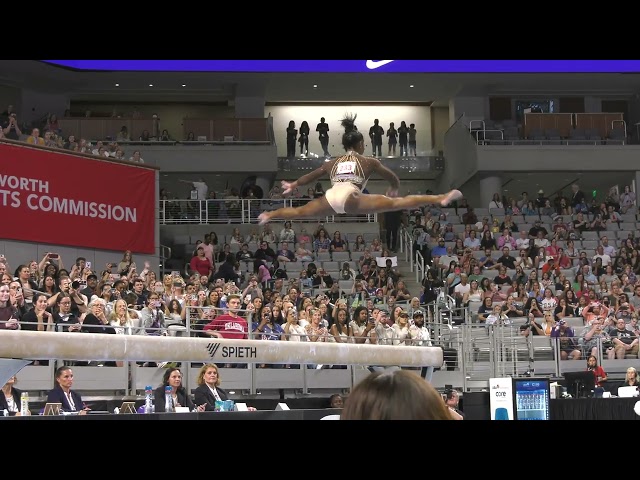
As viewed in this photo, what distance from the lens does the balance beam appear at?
6895mm

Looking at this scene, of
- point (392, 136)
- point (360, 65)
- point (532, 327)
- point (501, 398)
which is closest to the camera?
point (501, 398)

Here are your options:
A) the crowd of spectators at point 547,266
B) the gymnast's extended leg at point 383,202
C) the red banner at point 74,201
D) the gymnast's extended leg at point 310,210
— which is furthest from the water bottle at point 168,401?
the red banner at point 74,201

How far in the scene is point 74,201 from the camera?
17.9 meters

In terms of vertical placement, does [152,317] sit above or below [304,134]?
below

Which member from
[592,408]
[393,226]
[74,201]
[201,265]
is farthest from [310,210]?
[393,226]

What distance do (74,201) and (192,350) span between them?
10.2m

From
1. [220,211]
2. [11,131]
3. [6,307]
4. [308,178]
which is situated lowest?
[6,307]

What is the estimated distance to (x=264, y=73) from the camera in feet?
84.2

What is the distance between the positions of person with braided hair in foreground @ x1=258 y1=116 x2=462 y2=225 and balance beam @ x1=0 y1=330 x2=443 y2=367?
128 centimetres

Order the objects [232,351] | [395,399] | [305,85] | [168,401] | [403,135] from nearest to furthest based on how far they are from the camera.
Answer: [395,399] < [232,351] < [168,401] < [305,85] < [403,135]

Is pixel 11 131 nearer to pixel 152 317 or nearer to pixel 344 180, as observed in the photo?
pixel 152 317
